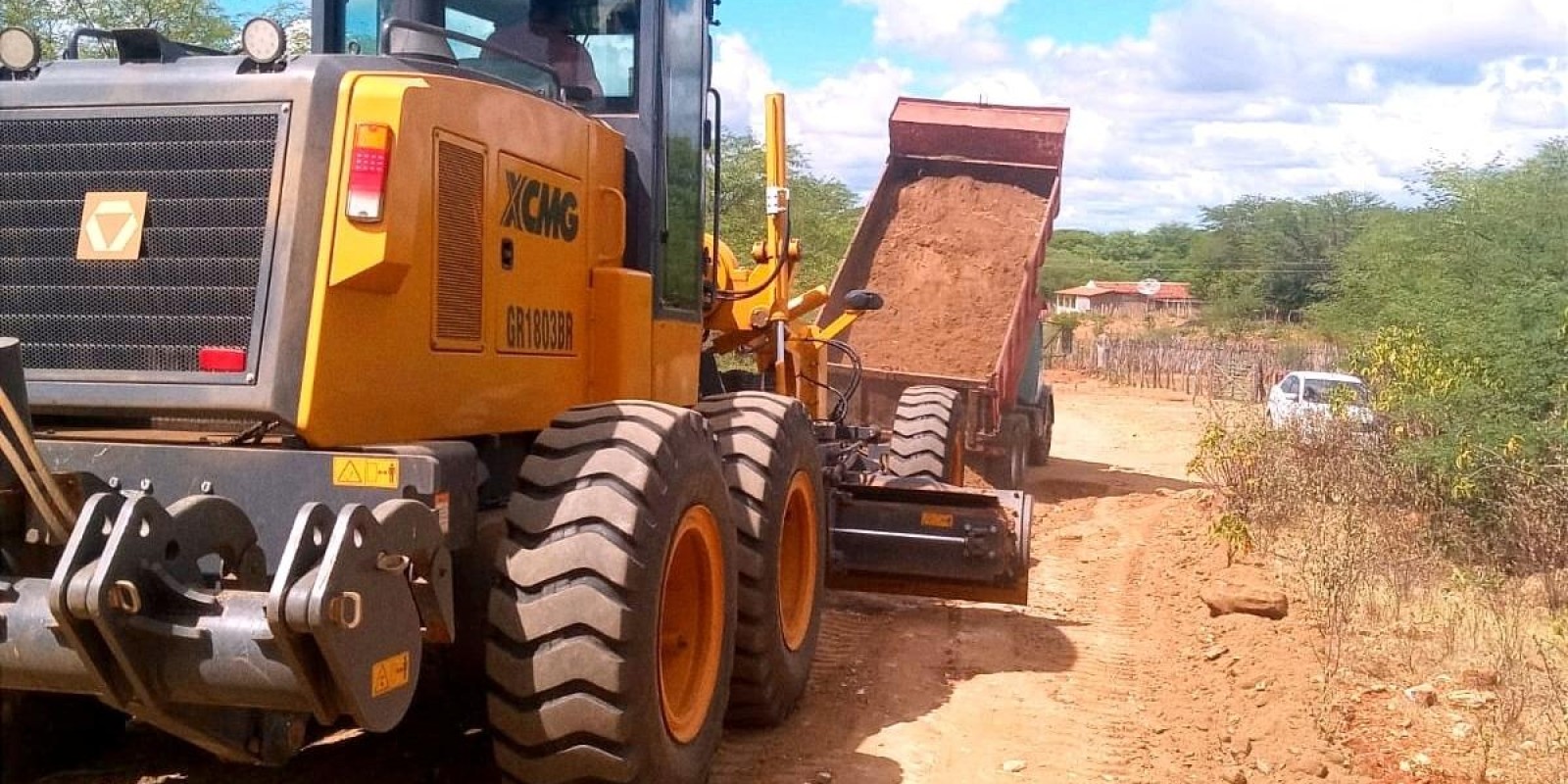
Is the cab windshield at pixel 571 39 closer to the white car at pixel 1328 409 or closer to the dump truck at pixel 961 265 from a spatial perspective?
the dump truck at pixel 961 265

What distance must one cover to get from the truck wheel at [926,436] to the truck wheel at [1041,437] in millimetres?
5541

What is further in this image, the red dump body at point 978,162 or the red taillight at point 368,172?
the red dump body at point 978,162

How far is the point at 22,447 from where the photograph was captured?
3.55m

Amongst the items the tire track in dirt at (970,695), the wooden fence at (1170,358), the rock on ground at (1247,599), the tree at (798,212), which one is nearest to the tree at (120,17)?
the tree at (798,212)

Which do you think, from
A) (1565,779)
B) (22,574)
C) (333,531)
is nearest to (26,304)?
(22,574)

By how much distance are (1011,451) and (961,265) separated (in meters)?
1.88

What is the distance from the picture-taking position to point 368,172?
3848 mm

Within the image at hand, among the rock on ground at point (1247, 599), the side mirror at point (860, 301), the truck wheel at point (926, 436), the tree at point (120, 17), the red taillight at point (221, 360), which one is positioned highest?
the tree at point (120, 17)

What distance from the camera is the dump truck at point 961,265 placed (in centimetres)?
1316

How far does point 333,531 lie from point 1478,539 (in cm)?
851

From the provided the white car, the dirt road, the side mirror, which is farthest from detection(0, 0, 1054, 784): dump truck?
the white car

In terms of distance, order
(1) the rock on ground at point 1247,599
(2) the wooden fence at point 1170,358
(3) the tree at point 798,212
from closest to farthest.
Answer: (1) the rock on ground at point 1247,599, (3) the tree at point 798,212, (2) the wooden fence at point 1170,358

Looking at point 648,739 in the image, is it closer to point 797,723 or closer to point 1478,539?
point 797,723

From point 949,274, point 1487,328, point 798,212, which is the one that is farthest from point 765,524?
point 798,212
